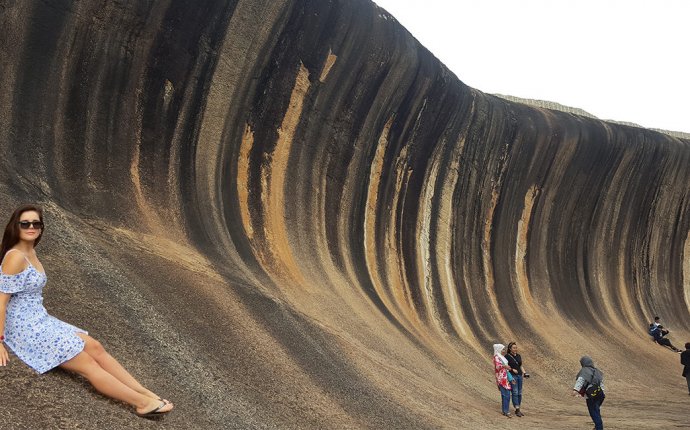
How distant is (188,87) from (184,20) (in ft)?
3.83

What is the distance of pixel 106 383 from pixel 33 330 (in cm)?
61

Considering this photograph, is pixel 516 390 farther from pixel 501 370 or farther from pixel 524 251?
pixel 524 251

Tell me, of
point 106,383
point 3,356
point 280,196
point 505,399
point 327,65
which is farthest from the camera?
point 327,65

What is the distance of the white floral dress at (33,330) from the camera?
3.98m

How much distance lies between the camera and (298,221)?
43.1 ft

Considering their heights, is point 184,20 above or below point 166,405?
above

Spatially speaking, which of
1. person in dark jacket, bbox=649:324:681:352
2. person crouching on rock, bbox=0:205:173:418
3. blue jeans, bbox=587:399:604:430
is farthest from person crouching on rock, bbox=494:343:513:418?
person in dark jacket, bbox=649:324:681:352

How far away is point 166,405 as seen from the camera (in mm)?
4539

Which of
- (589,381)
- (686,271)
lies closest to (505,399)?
(589,381)

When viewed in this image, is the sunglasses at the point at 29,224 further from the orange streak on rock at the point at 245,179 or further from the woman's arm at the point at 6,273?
the orange streak on rock at the point at 245,179

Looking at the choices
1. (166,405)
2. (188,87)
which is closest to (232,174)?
(188,87)

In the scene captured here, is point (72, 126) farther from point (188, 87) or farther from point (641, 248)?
point (641, 248)

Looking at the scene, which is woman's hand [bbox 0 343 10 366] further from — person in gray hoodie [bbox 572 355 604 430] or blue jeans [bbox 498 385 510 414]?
blue jeans [bbox 498 385 510 414]

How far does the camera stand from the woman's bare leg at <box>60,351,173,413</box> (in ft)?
13.9
